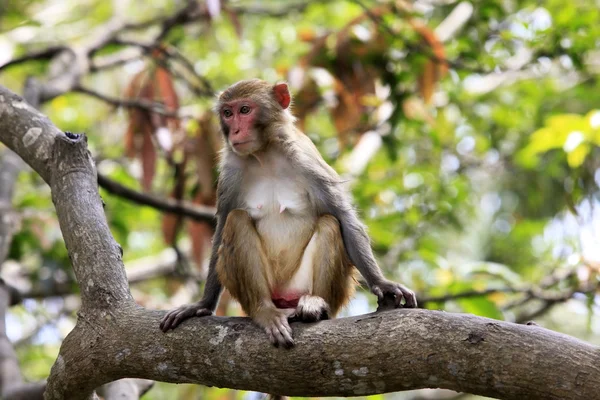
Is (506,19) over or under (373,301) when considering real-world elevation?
over

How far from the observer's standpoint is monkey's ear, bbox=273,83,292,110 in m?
4.75

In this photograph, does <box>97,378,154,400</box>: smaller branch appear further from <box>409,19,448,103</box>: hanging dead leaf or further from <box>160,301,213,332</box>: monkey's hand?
<box>409,19,448,103</box>: hanging dead leaf

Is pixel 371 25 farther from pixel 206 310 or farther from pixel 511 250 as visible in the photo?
pixel 511 250

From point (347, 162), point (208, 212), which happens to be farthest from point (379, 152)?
point (208, 212)

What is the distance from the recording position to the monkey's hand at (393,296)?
335 centimetres

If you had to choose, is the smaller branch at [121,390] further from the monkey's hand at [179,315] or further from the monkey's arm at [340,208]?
the monkey's arm at [340,208]

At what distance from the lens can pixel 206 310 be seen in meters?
3.68

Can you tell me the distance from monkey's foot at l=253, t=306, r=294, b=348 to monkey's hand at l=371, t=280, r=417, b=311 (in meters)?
0.43

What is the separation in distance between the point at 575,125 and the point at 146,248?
9108 mm

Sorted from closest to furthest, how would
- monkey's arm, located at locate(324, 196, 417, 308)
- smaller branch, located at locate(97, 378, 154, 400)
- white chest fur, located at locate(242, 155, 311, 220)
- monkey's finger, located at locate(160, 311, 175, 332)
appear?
1. monkey's finger, located at locate(160, 311, 175, 332)
2. monkey's arm, located at locate(324, 196, 417, 308)
3. smaller branch, located at locate(97, 378, 154, 400)
4. white chest fur, located at locate(242, 155, 311, 220)

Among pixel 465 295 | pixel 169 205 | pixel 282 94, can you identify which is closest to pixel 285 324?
pixel 282 94

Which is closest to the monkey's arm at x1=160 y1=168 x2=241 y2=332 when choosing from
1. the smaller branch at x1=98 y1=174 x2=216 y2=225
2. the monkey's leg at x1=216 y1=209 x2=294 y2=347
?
the monkey's leg at x1=216 y1=209 x2=294 y2=347

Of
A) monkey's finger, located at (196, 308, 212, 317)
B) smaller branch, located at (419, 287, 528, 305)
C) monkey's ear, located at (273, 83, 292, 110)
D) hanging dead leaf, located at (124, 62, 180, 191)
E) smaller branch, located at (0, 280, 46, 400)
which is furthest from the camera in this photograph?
hanging dead leaf, located at (124, 62, 180, 191)

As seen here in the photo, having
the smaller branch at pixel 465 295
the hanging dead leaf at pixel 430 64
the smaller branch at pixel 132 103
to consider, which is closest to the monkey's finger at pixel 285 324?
the smaller branch at pixel 465 295
